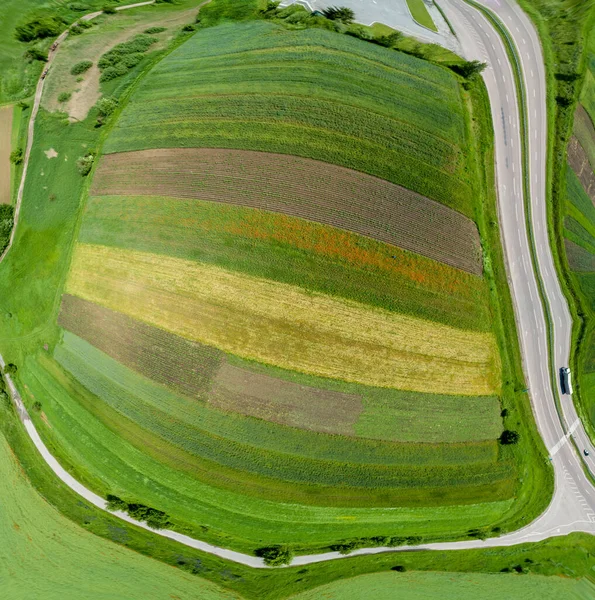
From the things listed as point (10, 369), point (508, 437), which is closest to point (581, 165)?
point (508, 437)

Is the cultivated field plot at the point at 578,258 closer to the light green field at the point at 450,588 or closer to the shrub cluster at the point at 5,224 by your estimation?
the light green field at the point at 450,588

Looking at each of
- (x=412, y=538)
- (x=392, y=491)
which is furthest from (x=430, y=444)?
(x=412, y=538)

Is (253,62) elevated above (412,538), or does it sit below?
above

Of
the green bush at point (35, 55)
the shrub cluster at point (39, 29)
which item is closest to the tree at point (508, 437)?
the green bush at point (35, 55)

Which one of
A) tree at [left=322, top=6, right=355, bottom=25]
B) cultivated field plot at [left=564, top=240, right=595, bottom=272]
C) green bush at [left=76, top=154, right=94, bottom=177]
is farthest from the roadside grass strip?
tree at [left=322, top=6, right=355, bottom=25]

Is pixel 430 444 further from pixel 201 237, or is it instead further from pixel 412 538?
pixel 201 237

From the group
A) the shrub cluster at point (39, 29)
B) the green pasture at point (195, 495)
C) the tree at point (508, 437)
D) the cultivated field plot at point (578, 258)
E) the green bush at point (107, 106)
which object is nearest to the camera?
the green pasture at point (195, 495)

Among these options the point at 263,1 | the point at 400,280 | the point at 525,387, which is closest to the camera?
the point at 400,280
